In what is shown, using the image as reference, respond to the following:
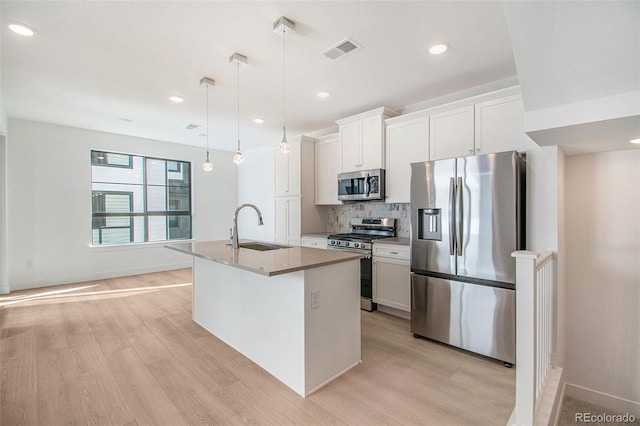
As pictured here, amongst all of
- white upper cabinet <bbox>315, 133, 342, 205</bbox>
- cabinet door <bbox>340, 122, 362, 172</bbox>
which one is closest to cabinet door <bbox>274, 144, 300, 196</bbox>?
white upper cabinet <bbox>315, 133, 342, 205</bbox>

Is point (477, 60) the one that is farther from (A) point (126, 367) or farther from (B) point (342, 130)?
(A) point (126, 367)

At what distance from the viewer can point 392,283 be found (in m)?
3.49

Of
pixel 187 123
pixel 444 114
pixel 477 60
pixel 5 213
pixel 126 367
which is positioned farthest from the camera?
pixel 187 123

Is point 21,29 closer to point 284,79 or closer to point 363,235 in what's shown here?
point 284,79

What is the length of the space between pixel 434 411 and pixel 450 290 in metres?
1.12

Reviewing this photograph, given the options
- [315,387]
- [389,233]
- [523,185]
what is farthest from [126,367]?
[523,185]

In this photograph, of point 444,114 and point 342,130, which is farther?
point 342,130

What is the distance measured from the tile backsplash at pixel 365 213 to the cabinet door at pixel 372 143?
0.67 metres

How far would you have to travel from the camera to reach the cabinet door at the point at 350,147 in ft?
13.5

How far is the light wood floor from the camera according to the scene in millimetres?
1860

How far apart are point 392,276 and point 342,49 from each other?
247 cm

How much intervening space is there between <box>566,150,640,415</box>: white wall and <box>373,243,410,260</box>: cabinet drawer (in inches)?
56.7

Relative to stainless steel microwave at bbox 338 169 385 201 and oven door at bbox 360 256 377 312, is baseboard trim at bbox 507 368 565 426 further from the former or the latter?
stainless steel microwave at bbox 338 169 385 201

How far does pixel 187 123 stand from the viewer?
4.83 m
